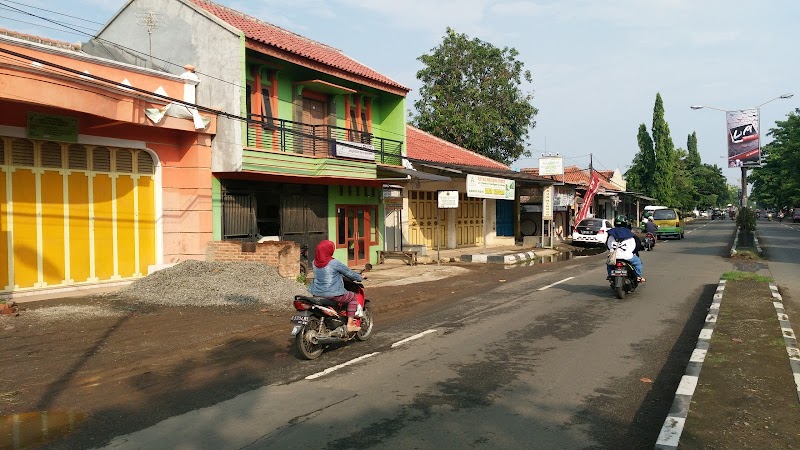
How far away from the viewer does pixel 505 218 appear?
34.3 meters

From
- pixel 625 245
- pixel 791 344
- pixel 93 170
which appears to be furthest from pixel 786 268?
pixel 93 170

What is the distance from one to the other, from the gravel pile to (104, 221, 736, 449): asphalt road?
383 cm

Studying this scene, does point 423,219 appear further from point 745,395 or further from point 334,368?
point 745,395

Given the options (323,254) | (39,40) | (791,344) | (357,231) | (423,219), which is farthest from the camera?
(423,219)

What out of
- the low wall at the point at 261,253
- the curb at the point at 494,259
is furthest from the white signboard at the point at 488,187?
the low wall at the point at 261,253

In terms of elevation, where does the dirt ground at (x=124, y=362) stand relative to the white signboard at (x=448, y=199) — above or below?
below

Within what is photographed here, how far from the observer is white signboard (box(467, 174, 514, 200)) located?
2162 centimetres

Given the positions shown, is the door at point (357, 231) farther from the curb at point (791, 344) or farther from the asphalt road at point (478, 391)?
the curb at point (791, 344)

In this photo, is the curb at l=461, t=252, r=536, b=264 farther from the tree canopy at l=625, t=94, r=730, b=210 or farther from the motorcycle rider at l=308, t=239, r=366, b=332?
the tree canopy at l=625, t=94, r=730, b=210

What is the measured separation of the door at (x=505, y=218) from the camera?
3356 cm

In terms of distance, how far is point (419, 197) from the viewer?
27.1 meters

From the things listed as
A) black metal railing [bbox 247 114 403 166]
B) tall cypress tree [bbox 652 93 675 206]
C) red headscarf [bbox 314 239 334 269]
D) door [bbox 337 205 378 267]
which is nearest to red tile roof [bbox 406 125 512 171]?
black metal railing [bbox 247 114 403 166]

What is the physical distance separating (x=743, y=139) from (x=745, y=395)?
2179 cm

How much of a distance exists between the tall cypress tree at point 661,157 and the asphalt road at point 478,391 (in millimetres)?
58964
